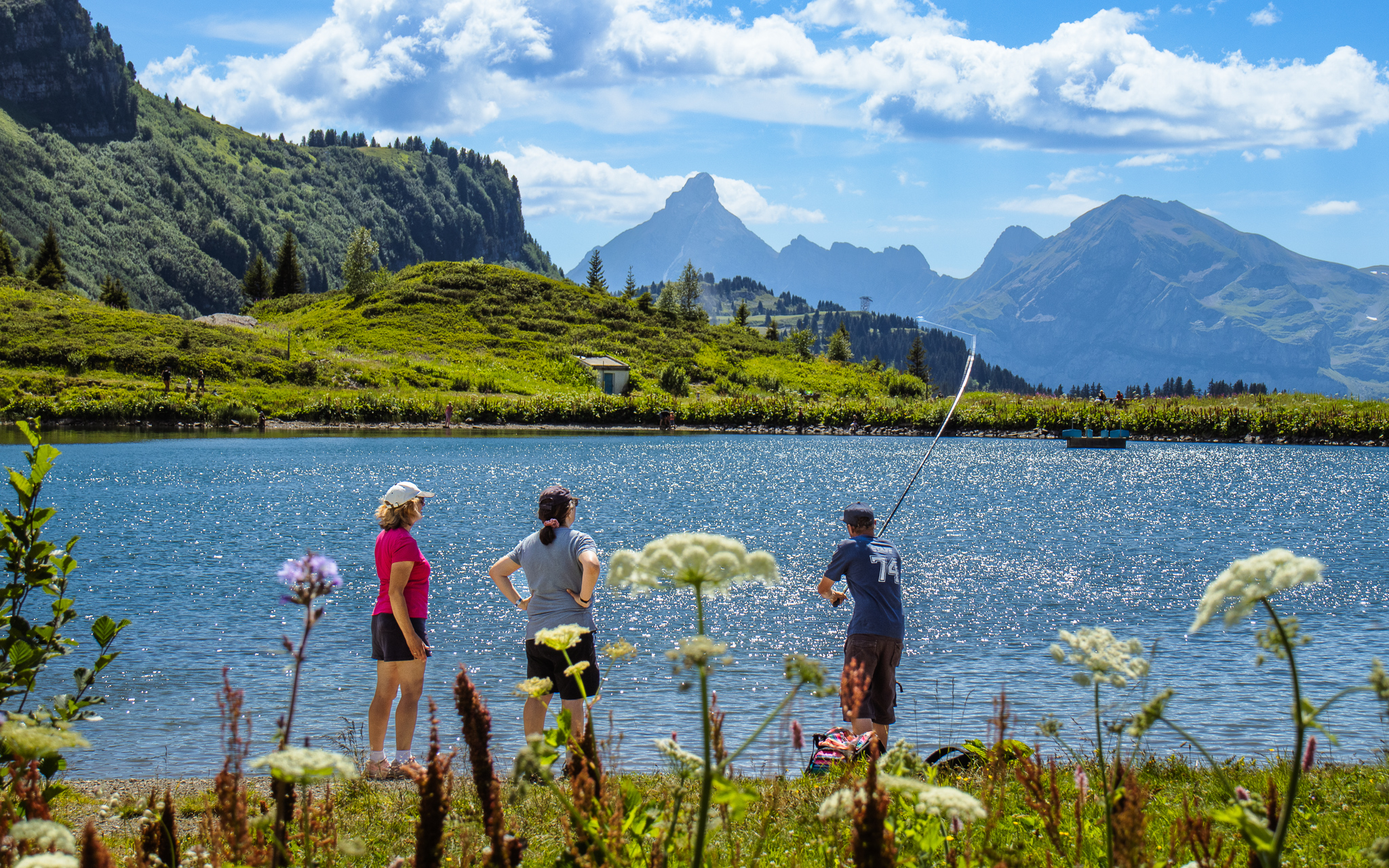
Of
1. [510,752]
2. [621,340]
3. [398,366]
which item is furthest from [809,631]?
[621,340]

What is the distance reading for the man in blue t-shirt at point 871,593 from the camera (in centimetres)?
847

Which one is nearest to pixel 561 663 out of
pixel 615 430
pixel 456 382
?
pixel 615 430

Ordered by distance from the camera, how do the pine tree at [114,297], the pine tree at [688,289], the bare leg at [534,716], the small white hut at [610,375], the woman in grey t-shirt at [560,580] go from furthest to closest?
the pine tree at [688,289], the pine tree at [114,297], the small white hut at [610,375], the bare leg at [534,716], the woman in grey t-shirt at [560,580]

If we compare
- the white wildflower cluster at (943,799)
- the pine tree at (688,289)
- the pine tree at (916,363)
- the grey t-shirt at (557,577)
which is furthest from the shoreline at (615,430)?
the white wildflower cluster at (943,799)

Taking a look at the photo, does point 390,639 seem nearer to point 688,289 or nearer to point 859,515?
point 859,515

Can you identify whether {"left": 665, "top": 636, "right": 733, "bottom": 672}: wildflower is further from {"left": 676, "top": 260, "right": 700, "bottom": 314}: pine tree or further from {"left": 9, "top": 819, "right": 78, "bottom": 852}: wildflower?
{"left": 676, "top": 260, "right": 700, "bottom": 314}: pine tree

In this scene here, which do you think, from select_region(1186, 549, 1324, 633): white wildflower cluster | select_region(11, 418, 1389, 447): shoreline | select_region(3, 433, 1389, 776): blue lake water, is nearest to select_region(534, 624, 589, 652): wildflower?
select_region(1186, 549, 1324, 633): white wildflower cluster

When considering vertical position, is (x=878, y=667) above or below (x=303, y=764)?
below

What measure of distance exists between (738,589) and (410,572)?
972 cm

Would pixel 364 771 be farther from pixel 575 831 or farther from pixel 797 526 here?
pixel 797 526

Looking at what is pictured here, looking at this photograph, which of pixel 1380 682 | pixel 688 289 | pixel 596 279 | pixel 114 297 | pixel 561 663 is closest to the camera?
pixel 1380 682

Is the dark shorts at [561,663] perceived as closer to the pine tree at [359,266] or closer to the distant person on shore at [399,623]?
the distant person on shore at [399,623]

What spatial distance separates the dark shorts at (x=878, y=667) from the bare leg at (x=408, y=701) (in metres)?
3.75

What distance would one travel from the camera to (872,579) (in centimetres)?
848
